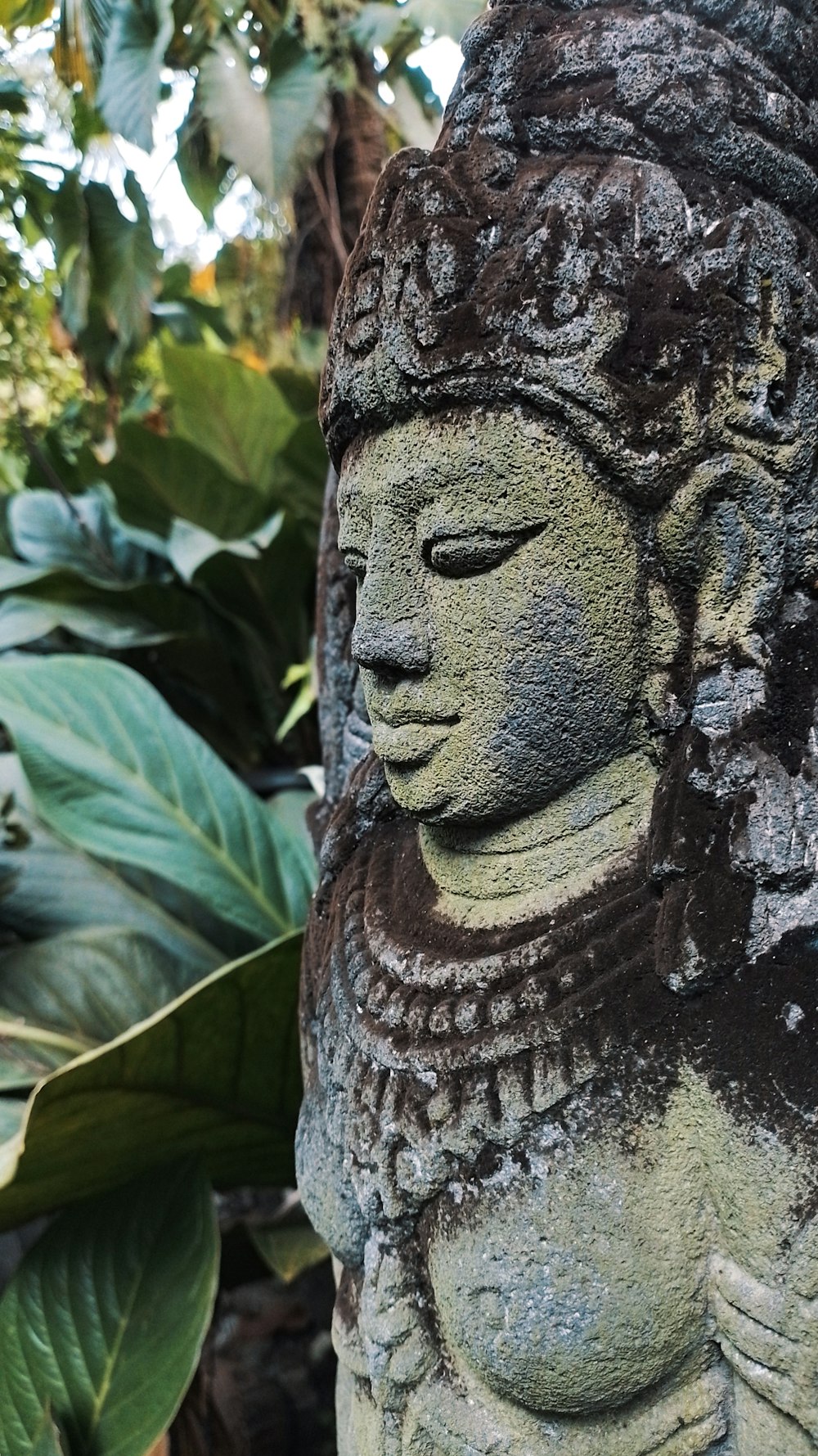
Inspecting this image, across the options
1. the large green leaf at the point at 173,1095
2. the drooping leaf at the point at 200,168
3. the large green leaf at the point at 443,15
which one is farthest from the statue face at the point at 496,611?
the drooping leaf at the point at 200,168

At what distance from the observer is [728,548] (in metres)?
0.65

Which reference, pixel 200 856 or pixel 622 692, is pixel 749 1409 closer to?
pixel 622 692

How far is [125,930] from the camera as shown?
61.9 inches

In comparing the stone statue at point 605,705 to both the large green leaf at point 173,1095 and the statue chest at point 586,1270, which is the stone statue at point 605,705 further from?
the large green leaf at point 173,1095

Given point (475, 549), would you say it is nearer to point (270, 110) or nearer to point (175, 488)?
point (270, 110)

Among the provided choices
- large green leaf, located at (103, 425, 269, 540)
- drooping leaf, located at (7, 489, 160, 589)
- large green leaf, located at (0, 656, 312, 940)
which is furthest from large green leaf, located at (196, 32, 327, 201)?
large green leaf, located at (0, 656, 312, 940)

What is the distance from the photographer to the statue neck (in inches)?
27.9

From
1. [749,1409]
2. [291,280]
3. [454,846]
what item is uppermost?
[291,280]

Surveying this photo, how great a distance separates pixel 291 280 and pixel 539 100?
2393mm

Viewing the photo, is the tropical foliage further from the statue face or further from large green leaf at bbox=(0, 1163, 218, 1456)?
the statue face

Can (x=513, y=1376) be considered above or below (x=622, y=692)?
below

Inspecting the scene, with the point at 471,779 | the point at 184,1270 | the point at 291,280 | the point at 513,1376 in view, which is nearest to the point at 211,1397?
the point at 184,1270

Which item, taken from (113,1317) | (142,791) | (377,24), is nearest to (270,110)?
(377,24)

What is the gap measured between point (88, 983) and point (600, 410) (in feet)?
3.75
